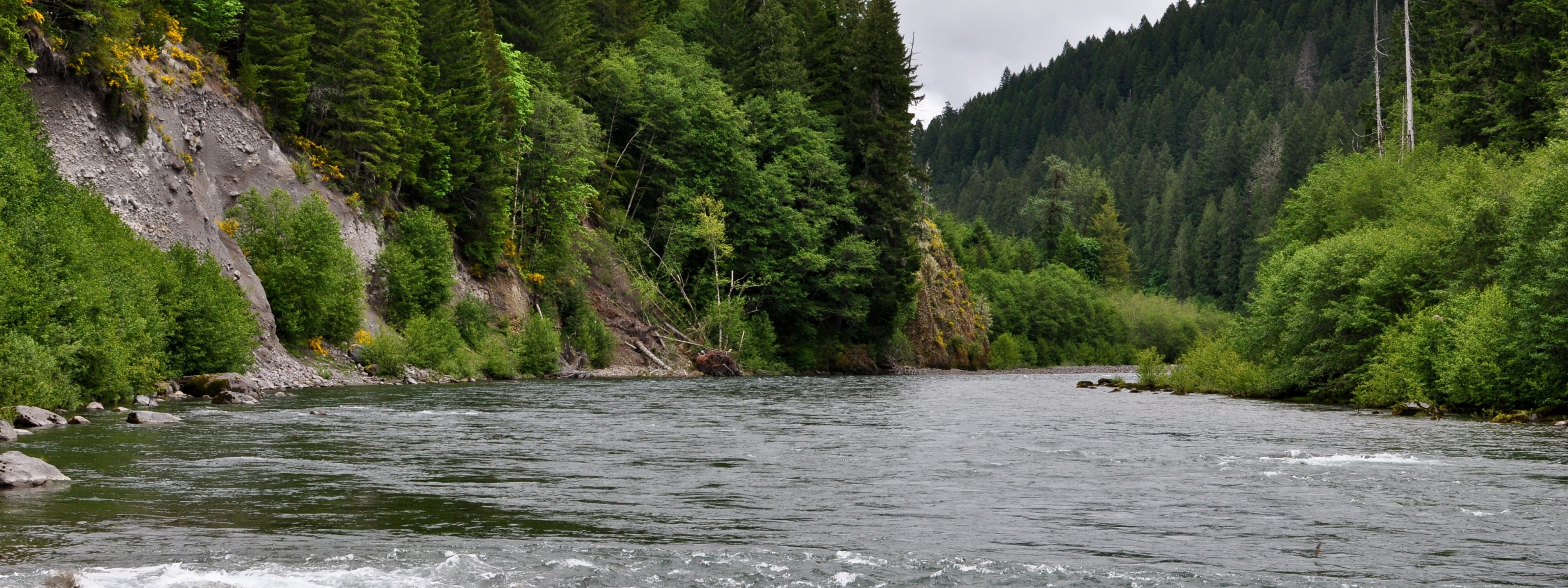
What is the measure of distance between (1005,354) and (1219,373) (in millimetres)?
51433

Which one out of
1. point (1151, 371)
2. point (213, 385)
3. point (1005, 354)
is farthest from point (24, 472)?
point (1005, 354)

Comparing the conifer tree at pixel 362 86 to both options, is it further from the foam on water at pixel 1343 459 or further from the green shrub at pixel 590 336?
the foam on water at pixel 1343 459

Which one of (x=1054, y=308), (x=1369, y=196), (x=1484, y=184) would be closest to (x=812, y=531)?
(x=1484, y=184)

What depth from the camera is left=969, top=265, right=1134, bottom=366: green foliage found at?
117 metres

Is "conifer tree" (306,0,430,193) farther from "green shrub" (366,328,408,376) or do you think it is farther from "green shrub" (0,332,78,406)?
"green shrub" (0,332,78,406)

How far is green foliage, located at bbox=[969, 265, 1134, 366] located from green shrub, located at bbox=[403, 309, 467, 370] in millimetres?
64979

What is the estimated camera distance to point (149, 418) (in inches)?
1086

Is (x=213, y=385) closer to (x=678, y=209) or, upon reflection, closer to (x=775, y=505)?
(x=775, y=505)

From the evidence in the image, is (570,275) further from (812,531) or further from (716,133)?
(812,531)

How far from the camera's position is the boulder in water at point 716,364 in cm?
7119

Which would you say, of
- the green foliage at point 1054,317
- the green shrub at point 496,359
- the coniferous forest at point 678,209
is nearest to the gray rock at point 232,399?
the coniferous forest at point 678,209

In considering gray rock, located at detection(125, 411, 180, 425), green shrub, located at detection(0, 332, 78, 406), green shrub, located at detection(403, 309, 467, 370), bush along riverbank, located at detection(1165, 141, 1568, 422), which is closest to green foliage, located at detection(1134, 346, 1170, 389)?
bush along riverbank, located at detection(1165, 141, 1568, 422)

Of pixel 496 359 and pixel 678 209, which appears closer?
pixel 496 359

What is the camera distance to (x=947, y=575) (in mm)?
13078
